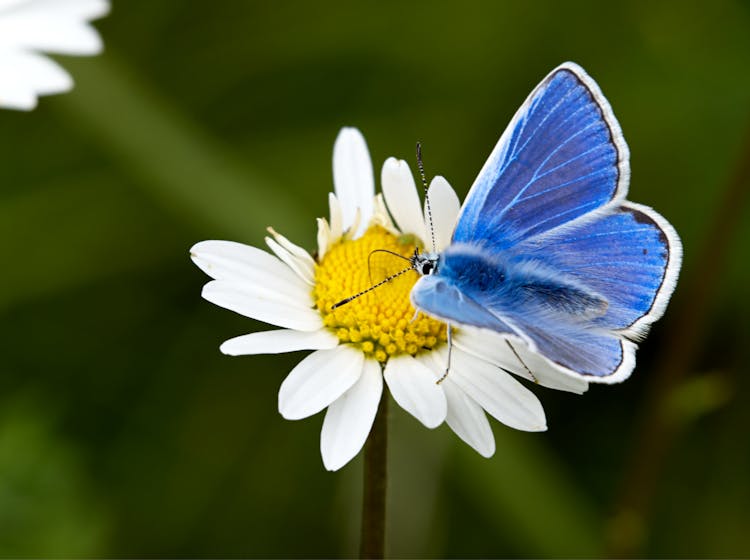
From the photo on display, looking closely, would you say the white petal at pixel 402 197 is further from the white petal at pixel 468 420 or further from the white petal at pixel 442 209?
the white petal at pixel 468 420

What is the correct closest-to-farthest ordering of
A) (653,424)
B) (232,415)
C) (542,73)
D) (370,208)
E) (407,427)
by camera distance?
(370,208) < (653,424) < (407,427) < (232,415) < (542,73)

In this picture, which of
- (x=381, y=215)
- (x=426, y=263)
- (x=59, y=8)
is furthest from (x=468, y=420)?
(x=59, y=8)

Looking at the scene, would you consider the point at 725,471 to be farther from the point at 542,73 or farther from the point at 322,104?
the point at 322,104

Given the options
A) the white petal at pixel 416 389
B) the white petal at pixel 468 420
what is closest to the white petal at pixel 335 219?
the white petal at pixel 416 389

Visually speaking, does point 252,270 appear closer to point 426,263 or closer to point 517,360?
point 426,263

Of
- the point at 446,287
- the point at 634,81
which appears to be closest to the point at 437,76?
the point at 634,81

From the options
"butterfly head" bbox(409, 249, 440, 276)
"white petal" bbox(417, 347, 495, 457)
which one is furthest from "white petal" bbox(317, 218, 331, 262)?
"white petal" bbox(417, 347, 495, 457)
